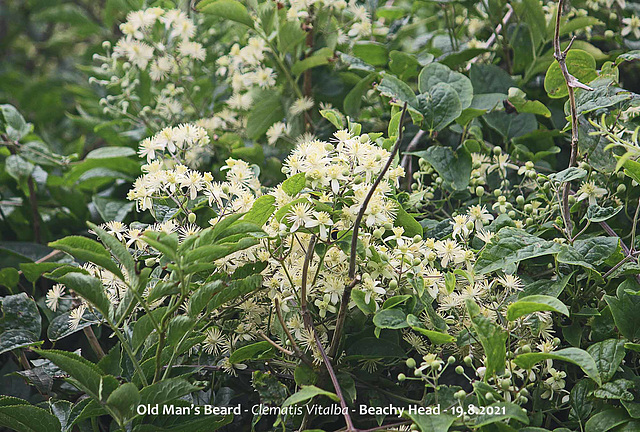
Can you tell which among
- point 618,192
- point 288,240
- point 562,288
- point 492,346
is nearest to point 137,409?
point 288,240

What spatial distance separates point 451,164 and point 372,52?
410 millimetres

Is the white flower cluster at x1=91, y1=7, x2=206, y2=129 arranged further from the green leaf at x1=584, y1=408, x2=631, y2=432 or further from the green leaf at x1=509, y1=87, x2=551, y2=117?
the green leaf at x1=584, y1=408, x2=631, y2=432

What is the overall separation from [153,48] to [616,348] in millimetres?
1077

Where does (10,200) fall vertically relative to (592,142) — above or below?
below

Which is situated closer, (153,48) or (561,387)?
(561,387)

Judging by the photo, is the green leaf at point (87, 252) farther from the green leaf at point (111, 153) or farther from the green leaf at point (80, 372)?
the green leaf at point (111, 153)

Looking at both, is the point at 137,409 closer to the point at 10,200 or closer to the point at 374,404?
the point at 374,404

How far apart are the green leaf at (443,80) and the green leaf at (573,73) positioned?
13cm

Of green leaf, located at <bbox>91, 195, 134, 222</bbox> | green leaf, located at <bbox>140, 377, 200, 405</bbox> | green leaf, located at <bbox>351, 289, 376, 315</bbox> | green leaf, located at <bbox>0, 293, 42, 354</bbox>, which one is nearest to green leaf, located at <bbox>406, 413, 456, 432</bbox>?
green leaf, located at <bbox>351, 289, 376, 315</bbox>

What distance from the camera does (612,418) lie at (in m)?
0.64

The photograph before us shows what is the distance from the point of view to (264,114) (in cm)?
118

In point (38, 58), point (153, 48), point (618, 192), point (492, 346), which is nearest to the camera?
point (492, 346)

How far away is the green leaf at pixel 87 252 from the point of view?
21.6 inches

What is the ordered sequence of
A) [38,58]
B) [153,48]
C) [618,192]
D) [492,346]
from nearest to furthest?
[492,346]
[618,192]
[153,48]
[38,58]
